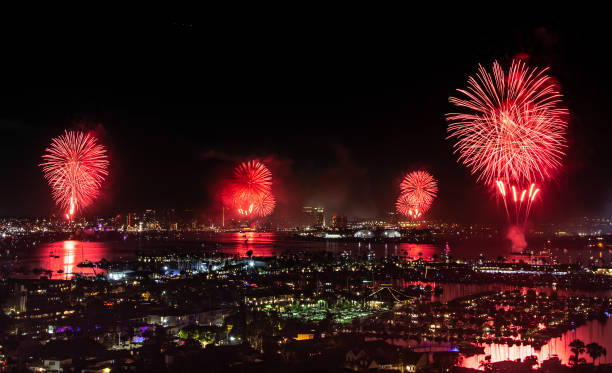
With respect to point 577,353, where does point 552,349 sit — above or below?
below

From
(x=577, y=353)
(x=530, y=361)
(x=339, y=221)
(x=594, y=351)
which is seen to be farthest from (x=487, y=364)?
(x=339, y=221)

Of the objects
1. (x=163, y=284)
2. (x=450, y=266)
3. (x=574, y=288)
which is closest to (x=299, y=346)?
(x=163, y=284)

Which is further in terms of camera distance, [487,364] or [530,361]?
[530,361]

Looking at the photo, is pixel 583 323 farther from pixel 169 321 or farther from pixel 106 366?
pixel 106 366

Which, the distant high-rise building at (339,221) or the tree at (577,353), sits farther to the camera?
the distant high-rise building at (339,221)

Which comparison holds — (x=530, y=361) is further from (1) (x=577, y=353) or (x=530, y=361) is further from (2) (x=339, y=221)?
(2) (x=339, y=221)

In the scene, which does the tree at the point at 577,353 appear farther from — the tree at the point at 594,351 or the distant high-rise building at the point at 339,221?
the distant high-rise building at the point at 339,221

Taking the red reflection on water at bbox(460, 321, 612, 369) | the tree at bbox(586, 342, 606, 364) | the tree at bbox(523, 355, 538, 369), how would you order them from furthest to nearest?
the red reflection on water at bbox(460, 321, 612, 369), the tree at bbox(586, 342, 606, 364), the tree at bbox(523, 355, 538, 369)

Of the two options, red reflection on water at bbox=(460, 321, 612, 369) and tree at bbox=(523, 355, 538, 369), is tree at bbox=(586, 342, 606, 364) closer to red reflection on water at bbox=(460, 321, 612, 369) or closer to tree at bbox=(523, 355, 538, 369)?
red reflection on water at bbox=(460, 321, 612, 369)

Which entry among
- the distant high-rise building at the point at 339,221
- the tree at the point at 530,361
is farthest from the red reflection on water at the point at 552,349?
the distant high-rise building at the point at 339,221

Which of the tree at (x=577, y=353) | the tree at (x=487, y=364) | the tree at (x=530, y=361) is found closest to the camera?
the tree at (x=487, y=364)

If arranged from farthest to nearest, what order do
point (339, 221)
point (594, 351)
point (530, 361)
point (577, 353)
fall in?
point (339, 221), point (594, 351), point (577, 353), point (530, 361)

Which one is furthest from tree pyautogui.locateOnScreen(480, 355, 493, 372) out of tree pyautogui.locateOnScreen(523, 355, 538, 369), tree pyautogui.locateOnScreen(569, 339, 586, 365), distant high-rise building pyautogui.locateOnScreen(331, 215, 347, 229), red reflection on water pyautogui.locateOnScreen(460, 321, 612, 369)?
distant high-rise building pyautogui.locateOnScreen(331, 215, 347, 229)
